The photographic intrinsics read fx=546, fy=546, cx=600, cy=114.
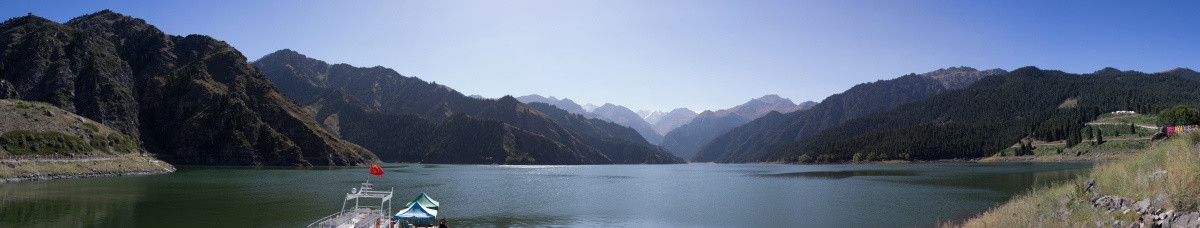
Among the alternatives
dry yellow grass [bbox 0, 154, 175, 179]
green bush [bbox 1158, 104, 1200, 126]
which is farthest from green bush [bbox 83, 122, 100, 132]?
green bush [bbox 1158, 104, 1200, 126]

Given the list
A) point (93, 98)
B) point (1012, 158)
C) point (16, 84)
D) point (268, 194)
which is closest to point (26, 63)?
point (16, 84)

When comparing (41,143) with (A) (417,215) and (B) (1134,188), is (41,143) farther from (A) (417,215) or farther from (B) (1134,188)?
(B) (1134,188)

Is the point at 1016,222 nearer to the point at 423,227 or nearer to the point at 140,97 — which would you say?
the point at 423,227

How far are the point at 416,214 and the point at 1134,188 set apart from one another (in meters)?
34.3

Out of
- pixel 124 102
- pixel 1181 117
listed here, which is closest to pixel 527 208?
pixel 1181 117

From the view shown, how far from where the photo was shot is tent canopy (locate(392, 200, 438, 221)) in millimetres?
33469

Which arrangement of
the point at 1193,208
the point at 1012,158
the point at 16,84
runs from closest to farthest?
the point at 1193,208
the point at 16,84
the point at 1012,158

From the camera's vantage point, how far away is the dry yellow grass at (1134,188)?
16.5 meters

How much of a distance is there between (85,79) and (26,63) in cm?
1328

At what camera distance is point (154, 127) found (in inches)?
7520

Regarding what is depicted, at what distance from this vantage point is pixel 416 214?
112 ft

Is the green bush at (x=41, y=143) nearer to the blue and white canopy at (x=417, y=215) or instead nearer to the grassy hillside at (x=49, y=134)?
the grassy hillside at (x=49, y=134)

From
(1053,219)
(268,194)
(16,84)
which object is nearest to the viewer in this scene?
(1053,219)

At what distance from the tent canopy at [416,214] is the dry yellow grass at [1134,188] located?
29.6 m
